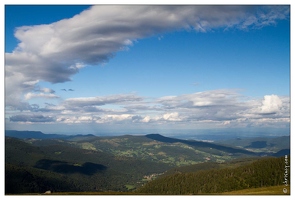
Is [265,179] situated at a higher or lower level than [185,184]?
higher

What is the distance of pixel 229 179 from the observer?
14800cm

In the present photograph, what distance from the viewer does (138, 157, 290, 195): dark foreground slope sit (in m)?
136

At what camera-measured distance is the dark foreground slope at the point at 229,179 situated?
13562 cm
